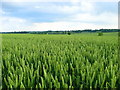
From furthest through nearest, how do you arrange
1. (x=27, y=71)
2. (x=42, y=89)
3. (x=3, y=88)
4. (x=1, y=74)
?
1. (x=1, y=74)
2. (x=27, y=71)
3. (x=3, y=88)
4. (x=42, y=89)

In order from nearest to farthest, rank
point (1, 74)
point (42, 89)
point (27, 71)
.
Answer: point (42, 89)
point (27, 71)
point (1, 74)

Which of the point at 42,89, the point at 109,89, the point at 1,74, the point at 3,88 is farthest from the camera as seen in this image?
the point at 1,74

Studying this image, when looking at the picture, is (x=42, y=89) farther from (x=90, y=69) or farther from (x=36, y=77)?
(x=90, y=69)

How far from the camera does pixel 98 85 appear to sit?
1.61 m

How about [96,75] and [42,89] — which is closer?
[42,89]

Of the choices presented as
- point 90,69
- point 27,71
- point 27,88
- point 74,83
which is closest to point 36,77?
point 27,71

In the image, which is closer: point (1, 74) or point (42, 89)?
point (42, 89)

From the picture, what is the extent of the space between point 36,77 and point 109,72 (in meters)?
0.69

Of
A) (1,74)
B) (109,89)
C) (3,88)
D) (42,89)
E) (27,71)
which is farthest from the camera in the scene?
(1,74)

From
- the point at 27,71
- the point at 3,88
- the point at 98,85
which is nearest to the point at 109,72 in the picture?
the point at 98,85

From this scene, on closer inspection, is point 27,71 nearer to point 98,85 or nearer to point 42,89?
point 42,89

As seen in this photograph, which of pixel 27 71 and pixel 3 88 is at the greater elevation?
pixel 27 71

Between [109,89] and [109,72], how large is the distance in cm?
28

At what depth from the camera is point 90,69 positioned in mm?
1860
